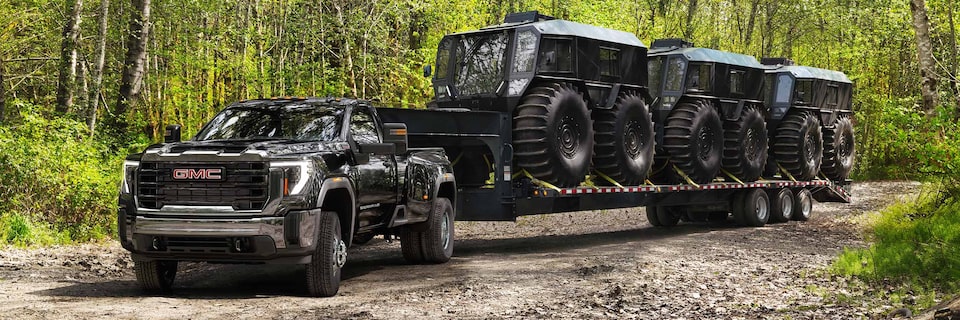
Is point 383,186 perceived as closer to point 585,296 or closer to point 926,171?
point 585,296

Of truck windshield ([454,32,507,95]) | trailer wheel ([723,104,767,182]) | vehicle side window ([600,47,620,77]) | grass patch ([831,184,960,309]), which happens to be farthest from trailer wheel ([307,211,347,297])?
trailer wheel ([723,104,767,182])

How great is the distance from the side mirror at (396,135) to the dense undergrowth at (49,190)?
620 cm

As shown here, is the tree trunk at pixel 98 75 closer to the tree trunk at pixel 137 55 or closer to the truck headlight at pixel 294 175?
the tree trunk at pixel 137 55

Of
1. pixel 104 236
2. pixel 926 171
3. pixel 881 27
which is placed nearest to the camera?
pixel 926 171

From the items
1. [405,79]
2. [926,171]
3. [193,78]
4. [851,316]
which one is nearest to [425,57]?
[405,79]

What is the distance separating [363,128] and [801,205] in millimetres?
14525

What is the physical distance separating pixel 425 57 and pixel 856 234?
40.7 ft

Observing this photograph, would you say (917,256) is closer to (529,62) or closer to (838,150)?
(529,62)

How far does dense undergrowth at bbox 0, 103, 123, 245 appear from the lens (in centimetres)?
1415

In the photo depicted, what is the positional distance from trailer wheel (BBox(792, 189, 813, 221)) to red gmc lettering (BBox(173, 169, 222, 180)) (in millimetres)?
16736

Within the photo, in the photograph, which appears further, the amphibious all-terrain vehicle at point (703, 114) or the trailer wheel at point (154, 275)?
the amphibious all-terrain vehicle at point (703, 114)

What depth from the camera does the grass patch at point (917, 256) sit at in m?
10.1

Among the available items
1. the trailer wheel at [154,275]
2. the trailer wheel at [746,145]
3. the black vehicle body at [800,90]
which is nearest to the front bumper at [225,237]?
the trailer wheel at [154,275]

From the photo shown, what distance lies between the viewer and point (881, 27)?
123ft
